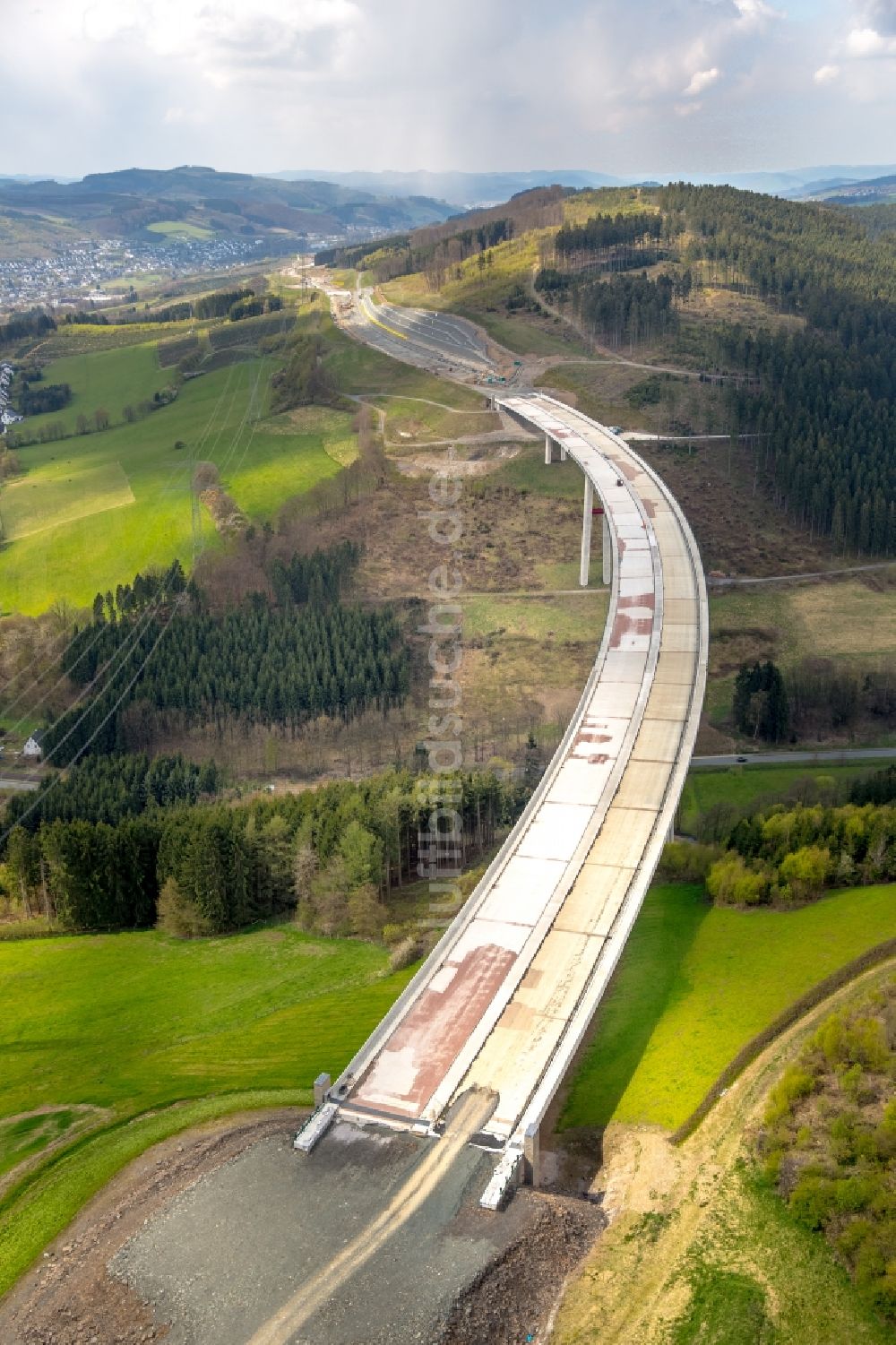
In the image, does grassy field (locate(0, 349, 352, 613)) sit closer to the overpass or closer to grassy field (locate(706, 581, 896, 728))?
grassy field (locate(706, 581, 896, 728))

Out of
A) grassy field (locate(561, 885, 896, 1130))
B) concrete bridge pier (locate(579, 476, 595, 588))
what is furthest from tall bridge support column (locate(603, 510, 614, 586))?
grassy field (locate(561, 885, 896, 1130))

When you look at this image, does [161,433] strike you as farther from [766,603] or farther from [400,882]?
[400,882]

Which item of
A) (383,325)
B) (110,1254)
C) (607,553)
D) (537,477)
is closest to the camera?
(110,1254)

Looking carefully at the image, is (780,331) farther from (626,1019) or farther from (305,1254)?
(305,1254)

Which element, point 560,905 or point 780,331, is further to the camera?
point 780,331

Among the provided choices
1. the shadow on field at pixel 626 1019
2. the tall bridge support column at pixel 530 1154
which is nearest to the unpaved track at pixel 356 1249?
the tall bridge support column at pixel 530 1154

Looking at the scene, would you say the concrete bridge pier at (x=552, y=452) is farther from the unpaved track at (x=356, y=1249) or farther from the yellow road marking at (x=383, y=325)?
the unpaved track at (x=356, y=1249)

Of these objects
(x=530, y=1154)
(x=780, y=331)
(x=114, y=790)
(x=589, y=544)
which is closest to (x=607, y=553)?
(x=589, y=544)

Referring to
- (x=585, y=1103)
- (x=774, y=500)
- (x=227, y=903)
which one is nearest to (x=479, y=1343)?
(x=585, y=1103)
